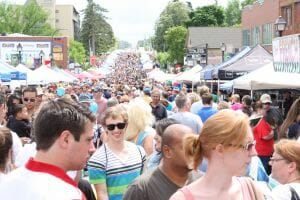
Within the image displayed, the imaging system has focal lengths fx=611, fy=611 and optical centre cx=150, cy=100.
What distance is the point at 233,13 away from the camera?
469ft

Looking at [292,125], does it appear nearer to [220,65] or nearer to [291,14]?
[220,65]

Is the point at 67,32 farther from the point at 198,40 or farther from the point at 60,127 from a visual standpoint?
the point at 60,127

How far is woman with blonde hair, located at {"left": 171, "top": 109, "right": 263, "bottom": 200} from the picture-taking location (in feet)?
10.5

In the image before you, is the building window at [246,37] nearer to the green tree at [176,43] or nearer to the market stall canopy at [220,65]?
the market stall canopy at [220,65]

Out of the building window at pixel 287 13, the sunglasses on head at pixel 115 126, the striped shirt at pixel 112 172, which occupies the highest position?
the building window at pixel 287 13

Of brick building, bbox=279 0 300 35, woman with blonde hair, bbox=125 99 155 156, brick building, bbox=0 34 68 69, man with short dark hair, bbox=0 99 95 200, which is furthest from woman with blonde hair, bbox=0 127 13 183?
brick building, bbox=0 34 68 69

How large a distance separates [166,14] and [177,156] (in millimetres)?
128018

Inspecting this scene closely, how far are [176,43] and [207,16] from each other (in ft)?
76.9

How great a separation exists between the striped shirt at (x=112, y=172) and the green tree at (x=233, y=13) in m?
138

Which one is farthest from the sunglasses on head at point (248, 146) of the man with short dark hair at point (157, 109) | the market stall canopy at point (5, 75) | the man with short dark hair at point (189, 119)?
the market stall canopy at point (5, 75)

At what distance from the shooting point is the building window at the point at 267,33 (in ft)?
154

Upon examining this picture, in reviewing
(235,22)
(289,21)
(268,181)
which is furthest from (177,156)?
(235,22)

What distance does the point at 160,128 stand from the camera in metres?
5.34

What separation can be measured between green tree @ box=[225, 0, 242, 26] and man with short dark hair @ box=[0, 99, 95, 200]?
140590 millimetres
